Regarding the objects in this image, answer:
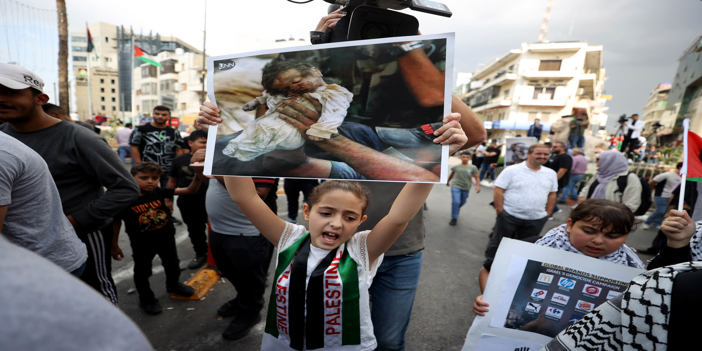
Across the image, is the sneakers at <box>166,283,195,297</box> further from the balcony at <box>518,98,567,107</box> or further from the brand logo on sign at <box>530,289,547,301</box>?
the balcony at <box>518,98,567,107</box>

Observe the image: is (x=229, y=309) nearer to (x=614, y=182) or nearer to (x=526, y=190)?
(x=526, y=190)

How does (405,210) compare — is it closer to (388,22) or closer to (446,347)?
(388,22)

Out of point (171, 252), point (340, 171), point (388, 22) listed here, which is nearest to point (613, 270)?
point (340, 171)

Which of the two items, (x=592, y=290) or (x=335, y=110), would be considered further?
(x=592, y=290)

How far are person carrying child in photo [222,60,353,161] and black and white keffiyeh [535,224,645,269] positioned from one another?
1303 mm

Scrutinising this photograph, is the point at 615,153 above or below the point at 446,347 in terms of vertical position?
above

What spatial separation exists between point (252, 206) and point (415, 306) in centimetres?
224

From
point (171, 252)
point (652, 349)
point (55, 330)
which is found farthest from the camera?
point (171, 252)

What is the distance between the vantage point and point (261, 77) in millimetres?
1149

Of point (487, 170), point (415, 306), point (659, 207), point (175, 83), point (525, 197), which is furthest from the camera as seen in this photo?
point (175, 83)

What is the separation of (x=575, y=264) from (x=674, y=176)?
611 cm

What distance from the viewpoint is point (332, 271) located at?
130 cm

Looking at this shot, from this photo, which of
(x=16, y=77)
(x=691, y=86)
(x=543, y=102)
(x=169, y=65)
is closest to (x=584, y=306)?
(x=16, y=77)

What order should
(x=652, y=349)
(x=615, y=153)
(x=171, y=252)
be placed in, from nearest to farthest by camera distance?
(x=652, y=349), (x=171, y=252), (x=615, y=153)
